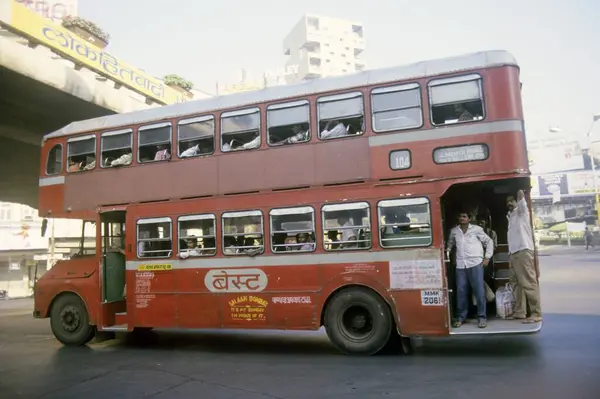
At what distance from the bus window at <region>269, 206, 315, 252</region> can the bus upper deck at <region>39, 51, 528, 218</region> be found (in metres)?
0.43

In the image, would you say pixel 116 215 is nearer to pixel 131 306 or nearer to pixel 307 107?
pixel 131 306

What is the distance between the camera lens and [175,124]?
28.3 feet

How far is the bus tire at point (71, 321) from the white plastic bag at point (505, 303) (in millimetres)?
7359

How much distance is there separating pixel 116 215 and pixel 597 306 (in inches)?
416

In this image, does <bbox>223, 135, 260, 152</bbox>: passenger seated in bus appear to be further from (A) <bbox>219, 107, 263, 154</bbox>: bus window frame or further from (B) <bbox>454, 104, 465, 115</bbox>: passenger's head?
(B) <bbox>454, 104, 465, 115</bbox>: passenger's head

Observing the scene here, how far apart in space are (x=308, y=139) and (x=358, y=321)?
298 centimetres

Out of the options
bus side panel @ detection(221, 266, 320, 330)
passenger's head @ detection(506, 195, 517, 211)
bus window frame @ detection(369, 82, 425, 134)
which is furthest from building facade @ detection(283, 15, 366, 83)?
passenger's head @ detection(506, 195, 517, 211)

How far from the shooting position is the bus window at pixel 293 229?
7500 mm

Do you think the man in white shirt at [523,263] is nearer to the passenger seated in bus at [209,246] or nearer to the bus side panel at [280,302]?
the bus side panel at [280,302]

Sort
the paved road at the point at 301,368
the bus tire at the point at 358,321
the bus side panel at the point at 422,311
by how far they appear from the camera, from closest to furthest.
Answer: the paved road at the point at 301,368 → the bus side panel at the point at 422,311 → the bus tire at the point at 358,321

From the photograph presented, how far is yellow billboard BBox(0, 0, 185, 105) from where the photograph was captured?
12250mm

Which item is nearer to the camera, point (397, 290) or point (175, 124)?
point (397, 290)

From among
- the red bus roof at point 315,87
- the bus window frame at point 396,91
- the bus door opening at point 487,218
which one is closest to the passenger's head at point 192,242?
the red bus roof at point 315,87

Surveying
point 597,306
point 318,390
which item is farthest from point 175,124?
point 597,306
